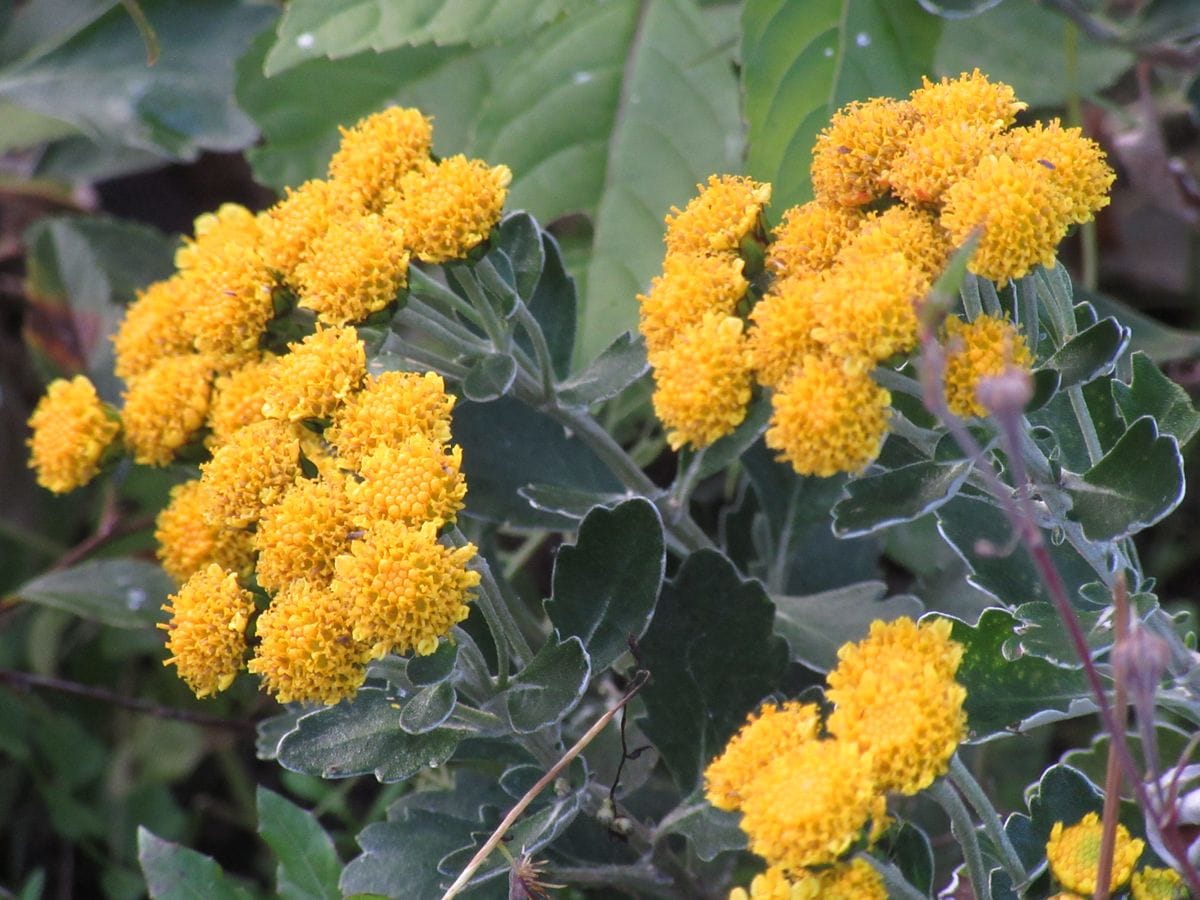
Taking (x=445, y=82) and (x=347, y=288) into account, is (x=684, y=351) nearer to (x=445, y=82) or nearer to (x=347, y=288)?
(x=347, y=288)

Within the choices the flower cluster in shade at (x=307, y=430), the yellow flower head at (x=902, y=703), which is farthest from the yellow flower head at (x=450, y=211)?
the yellow flower head at (x=902, y=703)

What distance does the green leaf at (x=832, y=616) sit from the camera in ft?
4.82

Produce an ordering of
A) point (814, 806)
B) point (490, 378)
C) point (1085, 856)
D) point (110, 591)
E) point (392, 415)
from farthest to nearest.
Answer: point (110, 591)
point (490, 378)
point (392, 415)
point (1085, 856)
point (814, 806)

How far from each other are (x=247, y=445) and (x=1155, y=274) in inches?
72.2

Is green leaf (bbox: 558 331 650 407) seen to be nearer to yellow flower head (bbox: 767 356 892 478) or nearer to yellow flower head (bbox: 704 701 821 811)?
yellow flower head (bbox: 767 356 892 478)

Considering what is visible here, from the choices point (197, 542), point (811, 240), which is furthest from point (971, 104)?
point (197, 542)

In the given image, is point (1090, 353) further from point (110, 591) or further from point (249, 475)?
point (110, 591)

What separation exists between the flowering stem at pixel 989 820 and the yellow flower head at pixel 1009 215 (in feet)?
1.37

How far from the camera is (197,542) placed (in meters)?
1.41

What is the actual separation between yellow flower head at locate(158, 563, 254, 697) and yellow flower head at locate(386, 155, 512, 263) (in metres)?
0.38

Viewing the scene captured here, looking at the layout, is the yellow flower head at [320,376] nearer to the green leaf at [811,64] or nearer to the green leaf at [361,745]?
the green leaf at [361,745]

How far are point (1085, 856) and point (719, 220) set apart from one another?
0.66 m

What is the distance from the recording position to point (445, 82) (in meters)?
2.14

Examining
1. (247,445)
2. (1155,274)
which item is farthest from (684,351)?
(1155,274)
